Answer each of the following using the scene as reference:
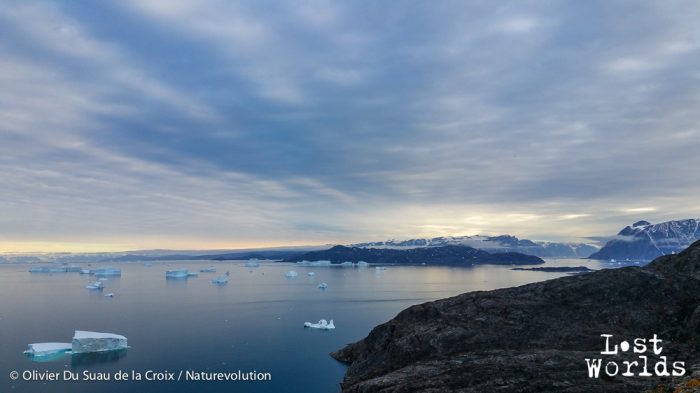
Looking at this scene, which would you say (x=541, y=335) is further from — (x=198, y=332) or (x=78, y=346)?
(x=78, y=346)

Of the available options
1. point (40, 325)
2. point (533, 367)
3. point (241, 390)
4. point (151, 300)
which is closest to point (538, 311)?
point (533, 367)

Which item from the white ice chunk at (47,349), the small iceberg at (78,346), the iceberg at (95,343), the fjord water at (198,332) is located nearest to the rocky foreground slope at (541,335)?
the fjord water at (198,332)

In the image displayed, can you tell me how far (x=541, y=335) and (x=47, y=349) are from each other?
1948 inches

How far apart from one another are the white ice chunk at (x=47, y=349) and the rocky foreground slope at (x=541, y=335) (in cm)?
3183

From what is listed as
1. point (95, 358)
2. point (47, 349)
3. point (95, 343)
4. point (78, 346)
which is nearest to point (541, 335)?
point (95, 358)

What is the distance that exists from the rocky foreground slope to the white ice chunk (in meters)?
31.8

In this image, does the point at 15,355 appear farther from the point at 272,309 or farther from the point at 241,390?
the point at 272,309

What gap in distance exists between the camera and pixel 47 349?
50156 mm

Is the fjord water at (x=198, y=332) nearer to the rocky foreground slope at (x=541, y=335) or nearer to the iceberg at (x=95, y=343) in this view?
the iceberg at (x=95, y=343)

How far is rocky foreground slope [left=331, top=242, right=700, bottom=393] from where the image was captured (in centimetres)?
2844

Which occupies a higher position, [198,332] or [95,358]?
[95,358]

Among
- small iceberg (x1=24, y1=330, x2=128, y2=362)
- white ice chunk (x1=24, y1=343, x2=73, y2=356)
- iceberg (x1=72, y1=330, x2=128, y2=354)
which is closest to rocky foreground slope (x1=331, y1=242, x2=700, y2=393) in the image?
iceberg (x1=72, y1=330, x2=128, y2=354)

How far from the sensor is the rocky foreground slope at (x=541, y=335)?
28438mm

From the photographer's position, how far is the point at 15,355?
5178cm
